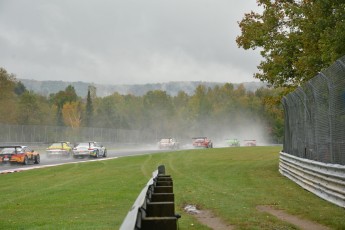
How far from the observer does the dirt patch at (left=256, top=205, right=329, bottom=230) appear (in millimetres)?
9266

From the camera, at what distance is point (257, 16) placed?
25266mm

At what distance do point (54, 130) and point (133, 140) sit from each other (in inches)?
1155

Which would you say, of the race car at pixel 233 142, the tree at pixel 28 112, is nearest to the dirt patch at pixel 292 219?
the race car at pixel 233 142

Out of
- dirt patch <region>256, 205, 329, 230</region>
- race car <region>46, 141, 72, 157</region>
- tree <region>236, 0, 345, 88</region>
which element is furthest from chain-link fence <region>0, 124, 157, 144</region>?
dirt patch <region>256, 205, 329, 230</region>

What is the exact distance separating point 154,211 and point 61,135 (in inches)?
2505

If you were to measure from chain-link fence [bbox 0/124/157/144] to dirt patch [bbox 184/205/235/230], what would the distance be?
44.4 m

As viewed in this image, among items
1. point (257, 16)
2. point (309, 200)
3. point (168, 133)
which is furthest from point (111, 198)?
point (168, 133)

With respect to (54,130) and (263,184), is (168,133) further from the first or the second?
(263,184)

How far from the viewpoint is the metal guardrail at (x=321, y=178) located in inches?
465

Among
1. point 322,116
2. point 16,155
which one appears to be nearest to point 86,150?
point 16,155

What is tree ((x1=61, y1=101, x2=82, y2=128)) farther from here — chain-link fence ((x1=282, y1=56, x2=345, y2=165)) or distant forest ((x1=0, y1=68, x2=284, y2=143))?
chain-link fence ((x1=282, y1=56, x2=345, y2=165))

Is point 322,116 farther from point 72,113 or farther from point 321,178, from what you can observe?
point 72,113

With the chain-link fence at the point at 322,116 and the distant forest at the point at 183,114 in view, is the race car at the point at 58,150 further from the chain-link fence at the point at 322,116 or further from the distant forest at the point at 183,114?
the distant forest at the point at 183,114

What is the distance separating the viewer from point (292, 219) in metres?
10.2
